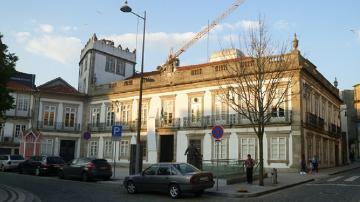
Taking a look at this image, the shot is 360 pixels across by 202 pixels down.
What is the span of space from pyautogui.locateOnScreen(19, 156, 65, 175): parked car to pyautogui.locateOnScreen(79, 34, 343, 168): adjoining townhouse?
8789 mm

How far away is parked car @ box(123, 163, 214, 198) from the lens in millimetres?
15055

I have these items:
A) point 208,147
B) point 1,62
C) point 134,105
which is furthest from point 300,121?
point 1,62

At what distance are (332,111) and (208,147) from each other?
1637 centimetres

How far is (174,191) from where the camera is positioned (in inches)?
602

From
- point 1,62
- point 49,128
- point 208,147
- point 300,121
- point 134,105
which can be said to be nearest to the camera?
point 1,62

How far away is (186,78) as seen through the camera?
123ft

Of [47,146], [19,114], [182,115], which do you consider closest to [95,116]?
[47,146]

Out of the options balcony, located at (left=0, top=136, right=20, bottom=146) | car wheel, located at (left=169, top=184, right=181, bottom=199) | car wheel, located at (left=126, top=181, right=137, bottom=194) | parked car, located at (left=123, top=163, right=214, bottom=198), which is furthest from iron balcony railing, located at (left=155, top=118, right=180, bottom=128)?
car wheel, located at (left=169, top=184, right=181, bottom=199)

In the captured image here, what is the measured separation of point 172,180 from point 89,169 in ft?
29.9

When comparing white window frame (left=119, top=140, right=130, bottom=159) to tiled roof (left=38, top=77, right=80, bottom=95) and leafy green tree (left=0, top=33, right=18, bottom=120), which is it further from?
leafy green tree (left=0, top=33, right=18, bottom=120)

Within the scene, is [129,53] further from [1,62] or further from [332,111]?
[1,62]

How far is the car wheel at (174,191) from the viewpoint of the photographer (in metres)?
15.2

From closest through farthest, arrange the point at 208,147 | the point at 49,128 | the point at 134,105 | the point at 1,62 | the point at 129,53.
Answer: the point at 1,62 < the point at 208,147 < the point at 134,105 < the point at 49,128 < the point at 129,53

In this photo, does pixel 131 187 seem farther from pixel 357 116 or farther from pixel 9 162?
pixel 357 116
